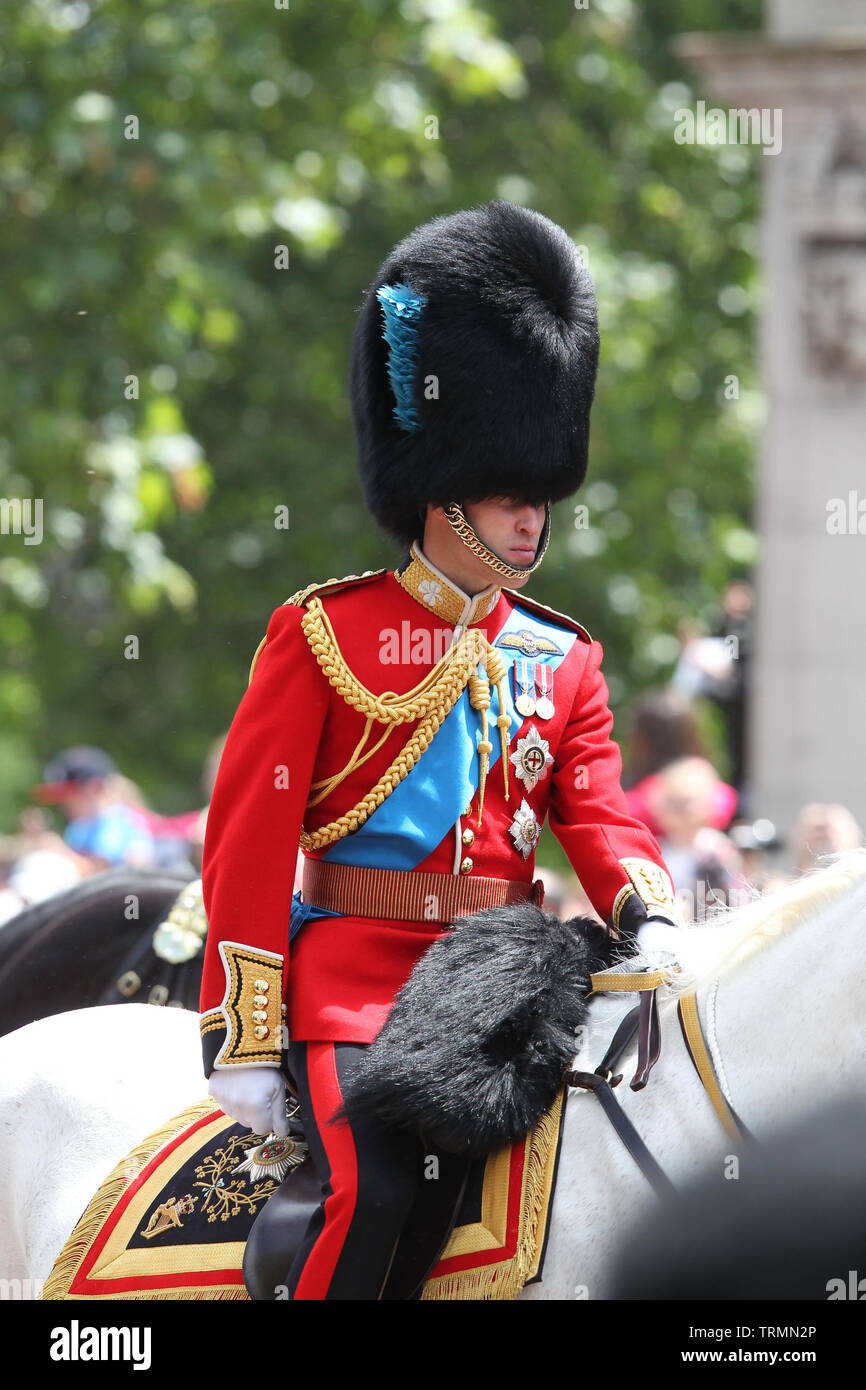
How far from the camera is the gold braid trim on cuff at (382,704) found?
284 cm

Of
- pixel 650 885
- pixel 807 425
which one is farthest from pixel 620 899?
pixel 807 425

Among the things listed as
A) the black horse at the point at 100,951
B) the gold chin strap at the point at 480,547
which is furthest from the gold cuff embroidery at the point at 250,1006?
the black horse at the point at 100,951

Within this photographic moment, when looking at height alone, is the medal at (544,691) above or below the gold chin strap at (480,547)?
below

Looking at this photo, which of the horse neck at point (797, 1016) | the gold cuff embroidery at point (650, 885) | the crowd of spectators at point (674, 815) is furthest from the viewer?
the crowd of spectators at point (674, 815)

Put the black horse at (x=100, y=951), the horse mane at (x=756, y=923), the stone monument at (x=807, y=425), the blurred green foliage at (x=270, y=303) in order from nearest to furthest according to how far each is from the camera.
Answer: the horse mane at (x=756, y=923), the black horse at (x=100, y=951), the stone monument at (x=807, y=425), the blurred green foliage at (x=270, y=303)

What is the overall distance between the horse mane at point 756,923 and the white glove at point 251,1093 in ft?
1.94

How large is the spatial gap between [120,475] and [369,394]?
6366 millimetres

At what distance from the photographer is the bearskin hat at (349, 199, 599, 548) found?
9.36 feet

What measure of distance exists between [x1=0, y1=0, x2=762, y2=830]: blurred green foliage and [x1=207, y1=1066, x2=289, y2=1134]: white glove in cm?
638

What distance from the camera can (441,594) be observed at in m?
2.93

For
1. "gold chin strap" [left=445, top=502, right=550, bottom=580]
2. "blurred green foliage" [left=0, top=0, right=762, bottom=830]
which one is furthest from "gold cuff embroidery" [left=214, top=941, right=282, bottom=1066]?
"blurred green foliage" [left=0, top=0, right=762, bottom=830]

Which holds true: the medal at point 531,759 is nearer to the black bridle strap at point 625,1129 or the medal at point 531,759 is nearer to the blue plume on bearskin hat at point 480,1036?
the blue plume on bearskin hat at point 480,1036

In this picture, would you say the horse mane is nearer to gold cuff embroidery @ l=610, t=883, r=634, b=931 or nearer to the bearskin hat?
gold cuff embroidery @ l=610, t=883, r=634, b=931
